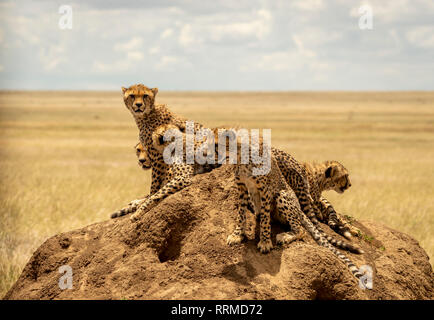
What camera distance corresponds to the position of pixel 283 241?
5.19m

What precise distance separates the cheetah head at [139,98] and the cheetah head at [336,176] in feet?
6.88

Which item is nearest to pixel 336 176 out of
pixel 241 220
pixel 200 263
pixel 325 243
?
pixel 325 243

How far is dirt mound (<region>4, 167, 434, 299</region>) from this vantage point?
493cm

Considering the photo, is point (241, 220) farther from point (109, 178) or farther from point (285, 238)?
point (109, 178)

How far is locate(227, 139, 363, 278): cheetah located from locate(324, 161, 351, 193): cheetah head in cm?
122

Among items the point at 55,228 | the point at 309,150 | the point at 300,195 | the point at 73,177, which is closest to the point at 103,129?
the point at 309,150

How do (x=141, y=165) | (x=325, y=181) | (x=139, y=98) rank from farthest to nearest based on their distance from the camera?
(x=141, y=165), (x=325, y=181), (x=139, y=98)

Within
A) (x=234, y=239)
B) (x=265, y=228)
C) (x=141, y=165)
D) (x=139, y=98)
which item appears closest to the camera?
(x=265, y=228)

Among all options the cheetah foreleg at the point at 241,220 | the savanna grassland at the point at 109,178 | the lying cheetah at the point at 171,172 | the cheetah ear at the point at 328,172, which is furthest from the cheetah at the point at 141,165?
the savanna grassland at the point at 109,178

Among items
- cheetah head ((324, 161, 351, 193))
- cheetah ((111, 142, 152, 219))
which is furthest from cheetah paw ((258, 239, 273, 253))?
cheetah head ((324, 161, 351, 193))

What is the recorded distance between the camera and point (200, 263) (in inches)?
201

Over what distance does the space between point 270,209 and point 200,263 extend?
0.86 metres
